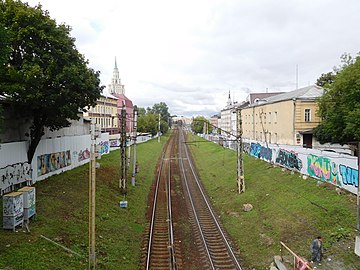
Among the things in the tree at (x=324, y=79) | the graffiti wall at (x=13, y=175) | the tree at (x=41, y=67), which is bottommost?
the graffiti wall at (x=13, y=175)

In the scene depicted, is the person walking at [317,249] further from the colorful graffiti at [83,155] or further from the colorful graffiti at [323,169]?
the colorful graffiti at [83,155]

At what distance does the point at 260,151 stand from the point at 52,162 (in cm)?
2423

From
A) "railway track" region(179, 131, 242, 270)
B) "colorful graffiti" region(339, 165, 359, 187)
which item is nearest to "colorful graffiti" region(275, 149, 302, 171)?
"colorful graffiti" region(339, 165, 359, 187)

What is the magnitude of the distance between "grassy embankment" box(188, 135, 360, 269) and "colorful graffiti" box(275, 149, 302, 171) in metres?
0.77

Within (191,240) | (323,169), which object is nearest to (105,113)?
(323,169)

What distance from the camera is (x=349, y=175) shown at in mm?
21688

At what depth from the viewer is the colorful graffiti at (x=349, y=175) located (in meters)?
21.0

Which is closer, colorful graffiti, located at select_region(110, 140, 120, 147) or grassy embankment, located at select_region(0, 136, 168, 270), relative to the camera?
grassy embankment, located at select_region(0, 136, 168, 270)

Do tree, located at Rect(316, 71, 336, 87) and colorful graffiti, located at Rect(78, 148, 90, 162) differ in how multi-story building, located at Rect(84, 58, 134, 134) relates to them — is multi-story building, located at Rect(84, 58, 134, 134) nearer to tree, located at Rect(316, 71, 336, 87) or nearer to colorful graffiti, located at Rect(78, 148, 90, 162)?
colorful graffiti, located at Rect(78, 148, 90, 162)

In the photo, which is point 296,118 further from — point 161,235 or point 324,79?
point 161,235

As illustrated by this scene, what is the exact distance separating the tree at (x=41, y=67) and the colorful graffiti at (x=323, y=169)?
55.8 ft

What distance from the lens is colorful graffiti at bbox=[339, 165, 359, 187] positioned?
68.7ft

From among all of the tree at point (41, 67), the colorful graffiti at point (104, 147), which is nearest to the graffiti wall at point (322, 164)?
the tree at point (41, 67)

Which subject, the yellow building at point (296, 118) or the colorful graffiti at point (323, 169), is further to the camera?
the yellow building at point (296, 118)
